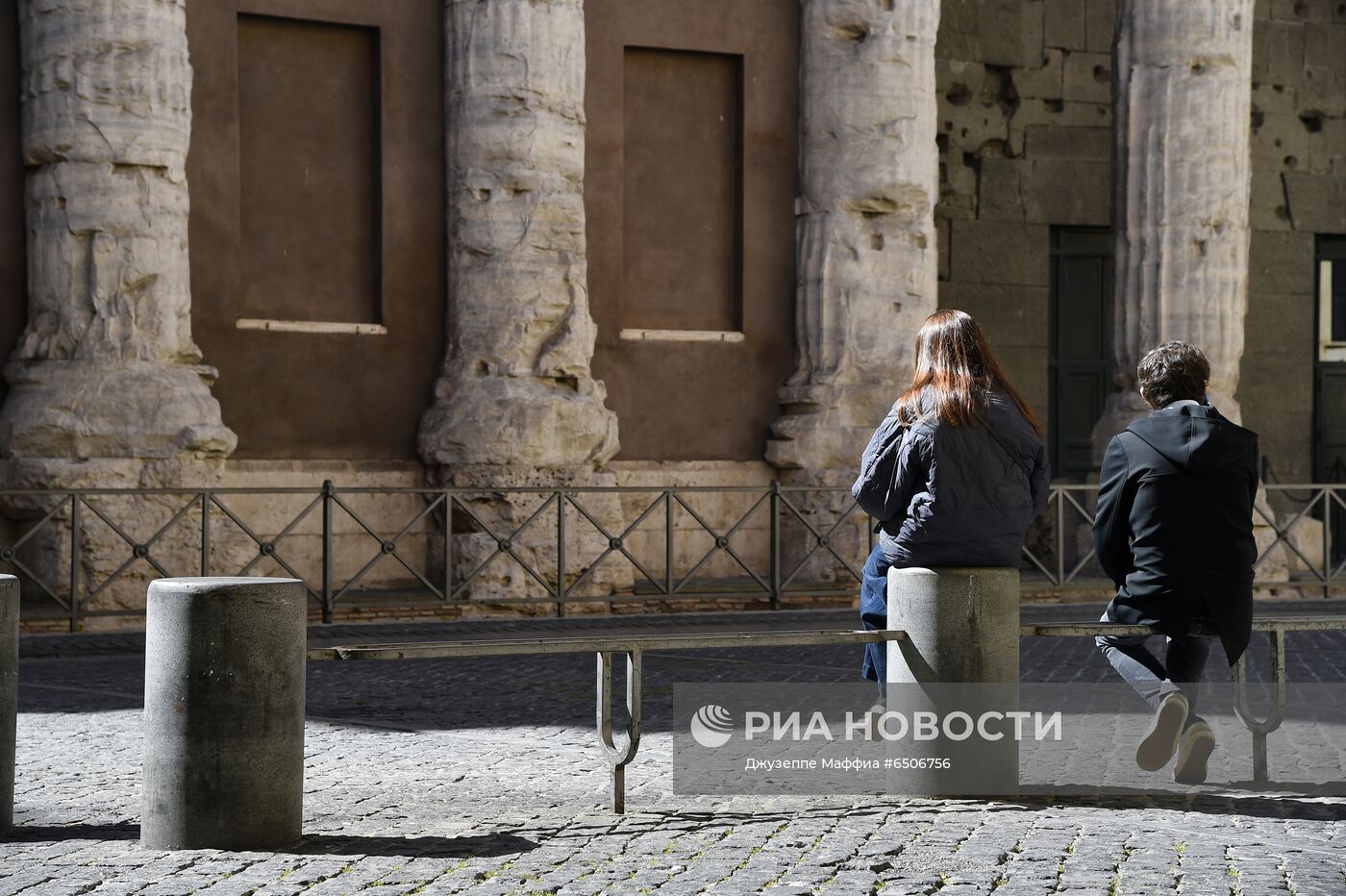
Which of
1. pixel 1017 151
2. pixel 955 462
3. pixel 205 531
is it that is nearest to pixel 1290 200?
pixel 1017 151

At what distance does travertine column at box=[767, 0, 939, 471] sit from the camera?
15023 millimetres

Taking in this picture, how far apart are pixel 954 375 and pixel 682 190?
31.5 feet

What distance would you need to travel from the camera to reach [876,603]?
6145 millimetres

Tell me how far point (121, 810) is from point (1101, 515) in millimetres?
3168

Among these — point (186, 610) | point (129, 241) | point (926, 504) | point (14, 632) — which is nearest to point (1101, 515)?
point (926, 504)

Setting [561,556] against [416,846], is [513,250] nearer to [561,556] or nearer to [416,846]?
[561,556]

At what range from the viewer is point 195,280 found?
44.2 feet

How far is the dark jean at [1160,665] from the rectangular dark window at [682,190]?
30.4ft

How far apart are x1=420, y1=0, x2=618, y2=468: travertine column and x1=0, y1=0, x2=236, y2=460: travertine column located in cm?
194

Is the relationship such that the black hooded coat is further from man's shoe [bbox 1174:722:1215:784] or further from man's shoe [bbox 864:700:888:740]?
man's shoe [bbox 864:700:888:740]

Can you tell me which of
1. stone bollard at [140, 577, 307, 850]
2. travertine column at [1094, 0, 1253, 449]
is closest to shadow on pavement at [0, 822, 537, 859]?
stone bollard at [140, 577, 307, 850]

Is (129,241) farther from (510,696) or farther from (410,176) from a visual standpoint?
(510,696)

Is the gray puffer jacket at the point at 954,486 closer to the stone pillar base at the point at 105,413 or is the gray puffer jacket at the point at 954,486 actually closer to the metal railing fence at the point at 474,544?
the metal railing fence at the point at 474,544

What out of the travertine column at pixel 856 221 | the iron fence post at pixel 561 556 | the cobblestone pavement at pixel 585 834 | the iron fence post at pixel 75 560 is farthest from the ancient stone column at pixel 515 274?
the cobblestone pavement at pixel 585 834
